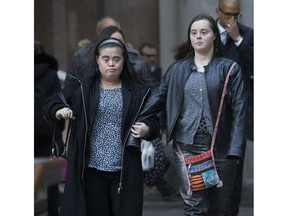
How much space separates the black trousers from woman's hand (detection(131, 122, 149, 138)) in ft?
1.06

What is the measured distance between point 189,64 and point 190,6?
14.2 feet

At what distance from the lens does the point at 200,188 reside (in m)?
6.62

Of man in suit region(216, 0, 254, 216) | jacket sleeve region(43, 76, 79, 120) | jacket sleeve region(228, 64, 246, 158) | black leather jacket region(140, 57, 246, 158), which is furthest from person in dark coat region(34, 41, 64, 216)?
jacket sleeve region(228, 64, 246, 158)

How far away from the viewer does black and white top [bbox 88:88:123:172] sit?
6.55 m

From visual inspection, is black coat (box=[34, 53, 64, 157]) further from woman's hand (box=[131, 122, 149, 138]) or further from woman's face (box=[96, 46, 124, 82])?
woman's hand (box=[131, 122, 149, 138])

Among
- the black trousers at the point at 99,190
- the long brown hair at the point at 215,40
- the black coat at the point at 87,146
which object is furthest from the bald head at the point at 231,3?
the black trousers at the point at 99,190

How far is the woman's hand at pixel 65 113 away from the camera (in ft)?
20.9

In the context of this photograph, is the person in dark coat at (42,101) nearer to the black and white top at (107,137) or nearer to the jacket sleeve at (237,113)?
the black and white top at (107,137)

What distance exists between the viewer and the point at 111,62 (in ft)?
21.6

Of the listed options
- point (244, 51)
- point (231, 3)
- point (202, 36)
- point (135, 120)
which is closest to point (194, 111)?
point (135, 120)

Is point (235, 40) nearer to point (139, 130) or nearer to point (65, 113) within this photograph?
point (139, 130)

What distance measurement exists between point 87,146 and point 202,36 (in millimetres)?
1080
